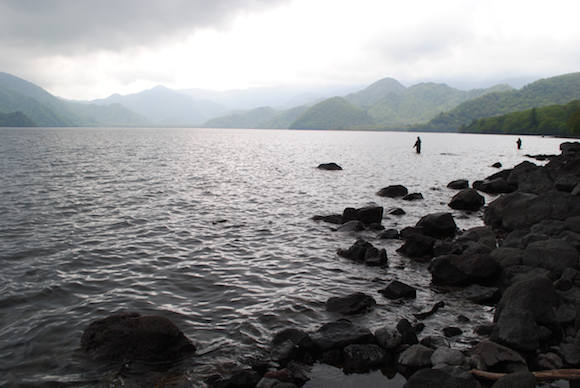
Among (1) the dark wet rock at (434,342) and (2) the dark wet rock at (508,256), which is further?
(2) the dark wet rock at (508,256)

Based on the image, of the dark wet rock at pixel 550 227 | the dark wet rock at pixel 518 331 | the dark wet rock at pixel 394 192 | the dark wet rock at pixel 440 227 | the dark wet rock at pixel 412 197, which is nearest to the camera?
the dark wet rock at pixel 518 331

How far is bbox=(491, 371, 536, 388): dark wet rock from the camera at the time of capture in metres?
7.33

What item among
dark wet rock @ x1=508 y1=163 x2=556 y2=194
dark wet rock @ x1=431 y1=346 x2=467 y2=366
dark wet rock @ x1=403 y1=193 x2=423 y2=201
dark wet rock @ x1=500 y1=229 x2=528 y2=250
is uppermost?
dark wet rock @ x1=508 y1=163 x2=556 y2=194

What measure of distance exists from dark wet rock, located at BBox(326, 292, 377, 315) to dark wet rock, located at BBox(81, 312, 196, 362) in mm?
4867

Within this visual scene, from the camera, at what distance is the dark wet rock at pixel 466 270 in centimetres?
1391

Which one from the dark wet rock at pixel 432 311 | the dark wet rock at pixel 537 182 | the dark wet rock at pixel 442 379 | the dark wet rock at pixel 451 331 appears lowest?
the dark wet rock at pixel 432 311

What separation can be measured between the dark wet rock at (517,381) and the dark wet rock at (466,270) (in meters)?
6.78

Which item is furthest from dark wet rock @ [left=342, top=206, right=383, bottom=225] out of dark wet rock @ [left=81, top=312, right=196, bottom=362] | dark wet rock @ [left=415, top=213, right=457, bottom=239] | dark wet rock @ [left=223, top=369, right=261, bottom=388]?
dark wet rock @ [left=223, top=369, right=261, bottom=388]

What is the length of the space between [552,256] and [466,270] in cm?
325

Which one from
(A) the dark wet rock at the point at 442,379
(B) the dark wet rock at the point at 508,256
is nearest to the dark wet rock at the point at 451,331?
(A) the dark wet rock at the point at 442,379

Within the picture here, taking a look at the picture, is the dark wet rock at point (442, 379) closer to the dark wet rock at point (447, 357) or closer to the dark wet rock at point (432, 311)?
the dark wet rock at point (447, 357)

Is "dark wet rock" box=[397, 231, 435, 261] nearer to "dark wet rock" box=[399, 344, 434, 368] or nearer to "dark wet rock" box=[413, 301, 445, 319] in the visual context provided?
"dark wet rock" box=[413, 301, 445, 319]

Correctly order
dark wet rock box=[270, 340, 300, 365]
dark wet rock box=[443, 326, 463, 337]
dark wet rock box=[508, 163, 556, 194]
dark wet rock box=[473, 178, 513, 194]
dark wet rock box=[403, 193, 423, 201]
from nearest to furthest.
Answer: dark wet rock box=[270, 340, 300, 365]
dark wet rock box=[443, 326, 463, 337]
dark wet rock box=[508, 163, 556, 194]
dark wet rock box=[403, 193, 423, 201]
dark wet rock box=[473, 178, 513, 194]

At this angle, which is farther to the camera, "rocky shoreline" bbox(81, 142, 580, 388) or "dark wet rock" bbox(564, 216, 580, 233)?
"dark wet rock" bbox(564, 216, 580, 233)
